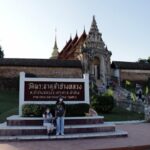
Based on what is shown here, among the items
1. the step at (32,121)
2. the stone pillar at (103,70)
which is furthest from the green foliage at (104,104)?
the stone pillar at (103,70)

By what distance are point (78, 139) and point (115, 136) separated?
5.55 ft

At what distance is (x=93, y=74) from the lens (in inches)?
1773

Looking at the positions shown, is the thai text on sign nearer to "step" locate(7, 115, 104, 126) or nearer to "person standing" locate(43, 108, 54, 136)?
"step" locate(7, 115, 104, 126)

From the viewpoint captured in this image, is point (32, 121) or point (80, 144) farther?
point (32, 121)

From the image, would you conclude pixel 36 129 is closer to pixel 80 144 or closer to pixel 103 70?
pixel 80 144

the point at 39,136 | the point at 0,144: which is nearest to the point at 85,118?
the point at 39,136

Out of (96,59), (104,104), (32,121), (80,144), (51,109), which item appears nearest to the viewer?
(80,144)

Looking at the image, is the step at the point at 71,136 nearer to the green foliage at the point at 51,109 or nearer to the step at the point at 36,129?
the step at the point at 36,129

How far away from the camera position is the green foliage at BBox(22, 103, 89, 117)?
14.7 m

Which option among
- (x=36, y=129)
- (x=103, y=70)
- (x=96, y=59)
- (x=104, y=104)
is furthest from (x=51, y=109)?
(x=96, y=59)

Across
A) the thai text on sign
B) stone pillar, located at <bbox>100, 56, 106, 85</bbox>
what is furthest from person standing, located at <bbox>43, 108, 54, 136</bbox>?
stone pillar, located at <bbox>100, 56, 106, 85</bbox>

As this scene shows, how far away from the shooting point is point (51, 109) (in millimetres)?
14875

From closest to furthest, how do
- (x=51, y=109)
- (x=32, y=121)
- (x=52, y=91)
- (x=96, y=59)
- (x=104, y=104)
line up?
(x=32, y=121), (x=51, y=109), (x=52, y=91), (x=104, y=104), (x=96, y=59)

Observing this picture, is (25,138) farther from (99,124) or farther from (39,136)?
(99,124)
